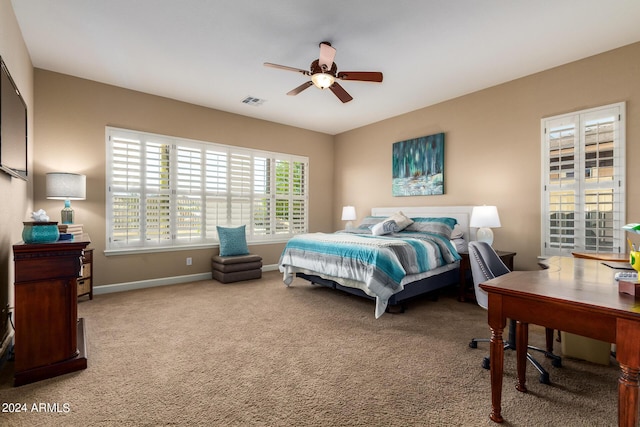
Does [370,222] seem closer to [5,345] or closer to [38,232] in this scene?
[38,232]

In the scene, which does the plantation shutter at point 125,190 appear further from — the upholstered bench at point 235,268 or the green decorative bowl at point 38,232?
the green decorative bowl at point 38,232

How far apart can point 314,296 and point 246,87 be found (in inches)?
124

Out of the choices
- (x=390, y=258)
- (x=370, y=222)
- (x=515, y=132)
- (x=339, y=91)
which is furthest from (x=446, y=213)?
(x=339, y=91)

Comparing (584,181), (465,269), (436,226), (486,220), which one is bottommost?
(465,269)

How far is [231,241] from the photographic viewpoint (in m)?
5.24

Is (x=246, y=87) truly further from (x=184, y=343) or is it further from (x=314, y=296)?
(x=184, y=343)

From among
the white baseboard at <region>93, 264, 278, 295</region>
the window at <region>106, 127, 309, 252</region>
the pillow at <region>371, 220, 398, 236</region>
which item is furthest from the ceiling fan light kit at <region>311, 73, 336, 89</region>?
the white baseboard at <region>93, 264, 278, 295</region>

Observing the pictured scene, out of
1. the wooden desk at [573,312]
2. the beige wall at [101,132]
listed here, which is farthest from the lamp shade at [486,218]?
the beige wall at [101,132]

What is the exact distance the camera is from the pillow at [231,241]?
5203mm

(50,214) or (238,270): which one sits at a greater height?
(50,214)

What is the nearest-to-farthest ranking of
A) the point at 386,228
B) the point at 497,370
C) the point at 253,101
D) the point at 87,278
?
the point at 497,370, the point at 87,278, the point at 386,228, the point at 253,101

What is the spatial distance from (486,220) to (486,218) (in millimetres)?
28

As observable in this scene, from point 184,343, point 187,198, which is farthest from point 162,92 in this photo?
point 184,343

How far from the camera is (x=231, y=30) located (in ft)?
10.2
